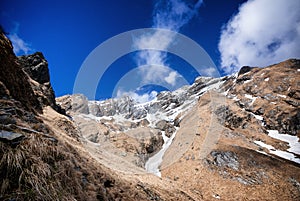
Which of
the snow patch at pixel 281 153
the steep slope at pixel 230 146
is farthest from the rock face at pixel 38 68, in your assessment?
the snow patch at pixel 281 153

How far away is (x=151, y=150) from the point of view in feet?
135

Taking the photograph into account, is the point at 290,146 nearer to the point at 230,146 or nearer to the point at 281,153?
the point at 281,153

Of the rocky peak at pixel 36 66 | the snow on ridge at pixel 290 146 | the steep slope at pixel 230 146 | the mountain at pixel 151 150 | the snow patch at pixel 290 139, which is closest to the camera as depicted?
the mountain at pixel 151 150

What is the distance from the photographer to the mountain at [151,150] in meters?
4.19

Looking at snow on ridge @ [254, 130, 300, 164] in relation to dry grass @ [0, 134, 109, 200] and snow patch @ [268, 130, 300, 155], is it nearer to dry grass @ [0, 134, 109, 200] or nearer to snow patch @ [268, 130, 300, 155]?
snow patch @ [268, 130, 300, 155]

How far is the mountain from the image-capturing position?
419 cm

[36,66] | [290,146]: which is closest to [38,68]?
[36,66]

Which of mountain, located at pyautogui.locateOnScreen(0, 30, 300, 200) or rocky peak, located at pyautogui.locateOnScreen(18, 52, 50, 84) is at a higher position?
rocky peak, located at pyautogui.locateOnScreen(18, 52, 50, 84)

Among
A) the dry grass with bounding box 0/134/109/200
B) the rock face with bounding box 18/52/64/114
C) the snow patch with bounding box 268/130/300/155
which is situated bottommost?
the snow patch with bounding box 268/130/300/155

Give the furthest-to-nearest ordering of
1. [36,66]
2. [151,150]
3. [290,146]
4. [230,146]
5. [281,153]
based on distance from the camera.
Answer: [151,150], [36,66], [290,146], [281,153], [230,146]

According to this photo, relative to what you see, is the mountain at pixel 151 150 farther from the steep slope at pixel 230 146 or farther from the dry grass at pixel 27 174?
the steep slope at pixel 230 146

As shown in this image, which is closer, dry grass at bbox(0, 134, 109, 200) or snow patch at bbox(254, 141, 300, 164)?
dry grass at bbox(0, 134, 109, 200)

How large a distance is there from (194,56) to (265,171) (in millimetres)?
22278

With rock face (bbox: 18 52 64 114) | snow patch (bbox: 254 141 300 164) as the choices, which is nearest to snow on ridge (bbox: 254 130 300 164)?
snow patch (bbox: 254 141 300 164)
